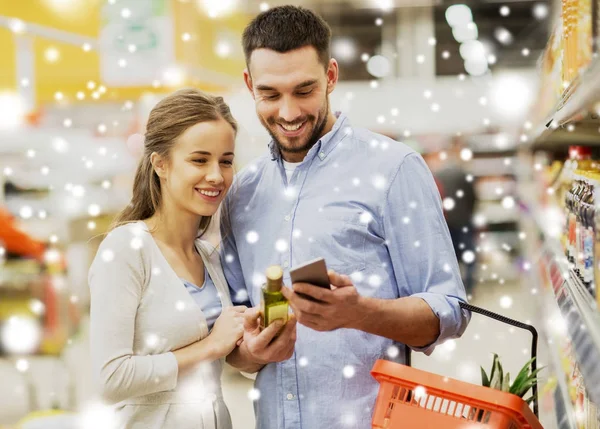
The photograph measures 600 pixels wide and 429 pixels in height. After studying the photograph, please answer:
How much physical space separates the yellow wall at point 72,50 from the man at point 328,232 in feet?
14.2

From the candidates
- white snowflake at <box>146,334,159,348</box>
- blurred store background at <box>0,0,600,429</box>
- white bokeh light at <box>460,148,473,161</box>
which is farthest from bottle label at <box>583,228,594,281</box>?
white bokeh light at <box>460,148,473,161</box>

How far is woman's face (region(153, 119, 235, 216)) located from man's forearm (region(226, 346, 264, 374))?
389mm

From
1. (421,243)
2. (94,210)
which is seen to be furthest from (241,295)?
(94,210)

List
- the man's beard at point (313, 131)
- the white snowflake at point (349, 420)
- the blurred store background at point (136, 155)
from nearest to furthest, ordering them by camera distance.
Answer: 1. the white snowflake at point (349, 420)
2. the man's beard at point (313, 131)
3. the blurred store background at point (136, 155)

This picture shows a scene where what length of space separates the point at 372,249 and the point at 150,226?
62 cm

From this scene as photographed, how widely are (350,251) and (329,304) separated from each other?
0.44 metres

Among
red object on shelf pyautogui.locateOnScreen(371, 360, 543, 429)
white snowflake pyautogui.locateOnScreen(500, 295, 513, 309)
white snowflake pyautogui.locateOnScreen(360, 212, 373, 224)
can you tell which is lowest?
white snowflake pyautogui.locateOnScreen(500, 295, 513, 309)

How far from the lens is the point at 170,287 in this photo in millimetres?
1925

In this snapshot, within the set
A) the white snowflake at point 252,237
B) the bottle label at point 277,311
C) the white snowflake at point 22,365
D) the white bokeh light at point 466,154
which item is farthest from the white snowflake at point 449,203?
the bottle label at point 277,311

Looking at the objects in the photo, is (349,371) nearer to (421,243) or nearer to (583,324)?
(421,243)

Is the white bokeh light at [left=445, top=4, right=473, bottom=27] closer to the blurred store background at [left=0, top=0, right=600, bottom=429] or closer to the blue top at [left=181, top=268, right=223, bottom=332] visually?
the blurred store background at [left=0, top=0, right=600, bottom=429]

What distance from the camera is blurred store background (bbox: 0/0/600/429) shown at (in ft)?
9.77

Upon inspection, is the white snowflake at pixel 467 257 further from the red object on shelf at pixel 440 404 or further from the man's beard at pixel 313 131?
the red object on shelf at pixel 440 404

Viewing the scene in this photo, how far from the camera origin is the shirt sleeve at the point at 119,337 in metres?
1.83
